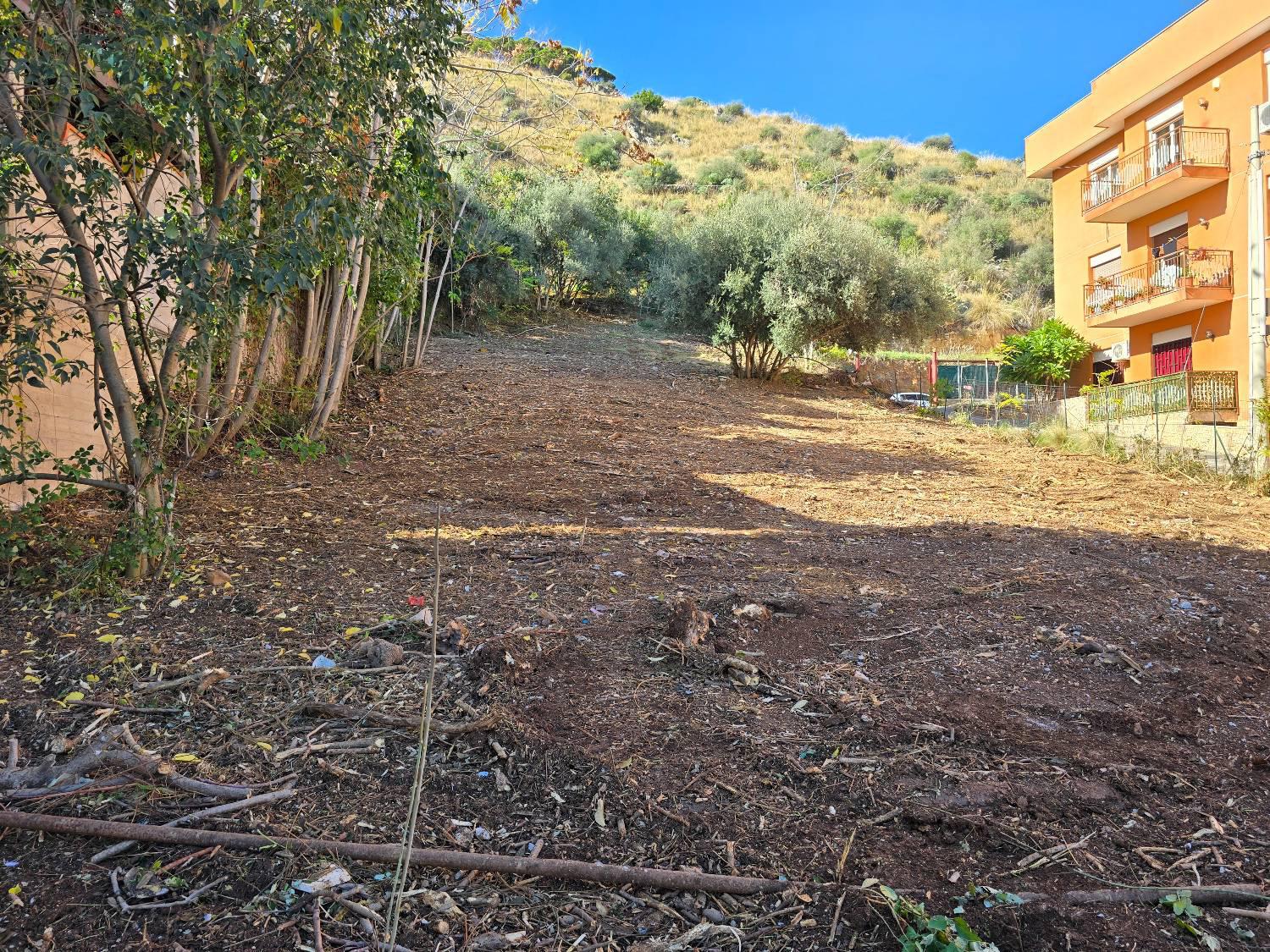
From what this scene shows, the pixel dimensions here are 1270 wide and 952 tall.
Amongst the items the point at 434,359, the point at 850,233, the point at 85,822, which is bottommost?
the point at 85,822

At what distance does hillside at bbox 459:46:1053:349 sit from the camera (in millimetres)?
33000

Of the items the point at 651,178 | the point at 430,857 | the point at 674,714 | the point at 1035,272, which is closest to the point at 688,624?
the point at 674,714

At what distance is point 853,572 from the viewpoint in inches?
193

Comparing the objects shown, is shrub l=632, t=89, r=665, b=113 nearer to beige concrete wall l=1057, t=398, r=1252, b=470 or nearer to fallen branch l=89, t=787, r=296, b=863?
beige concrete wall l=1057, t=398, r=1252, b=470

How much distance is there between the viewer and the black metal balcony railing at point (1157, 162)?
55.5ft

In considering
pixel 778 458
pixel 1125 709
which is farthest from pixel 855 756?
pixel 778 458

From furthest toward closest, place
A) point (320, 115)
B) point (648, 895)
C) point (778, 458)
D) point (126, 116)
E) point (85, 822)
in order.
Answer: point (778, 458)
point (320, 115)
point (126, 116)
point (85, 822)
point (648, 895)

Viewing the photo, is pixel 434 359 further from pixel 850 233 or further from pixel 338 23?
pixel 338 23

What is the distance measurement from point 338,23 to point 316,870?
3174 mm

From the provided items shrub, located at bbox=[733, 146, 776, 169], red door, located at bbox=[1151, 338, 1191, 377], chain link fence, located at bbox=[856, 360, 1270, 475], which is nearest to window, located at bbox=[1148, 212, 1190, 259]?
red door, located at bbox=[1151, 338, 1191, 377]

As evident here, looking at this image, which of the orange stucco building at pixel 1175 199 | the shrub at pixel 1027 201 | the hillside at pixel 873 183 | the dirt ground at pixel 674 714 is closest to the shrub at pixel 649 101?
the hillside at pixel 873 183

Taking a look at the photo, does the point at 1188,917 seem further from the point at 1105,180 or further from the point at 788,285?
the point at 1105,180

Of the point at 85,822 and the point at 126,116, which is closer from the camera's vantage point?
the point at 85,822

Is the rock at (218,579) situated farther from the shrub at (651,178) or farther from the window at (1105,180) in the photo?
the shrub at (651,178)
